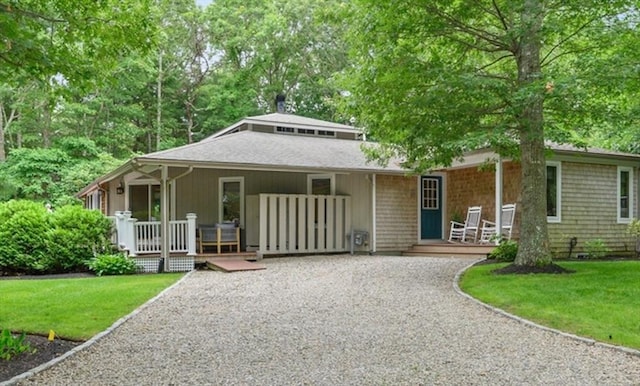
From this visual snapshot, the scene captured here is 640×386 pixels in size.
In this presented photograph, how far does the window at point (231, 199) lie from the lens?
48.1 feet

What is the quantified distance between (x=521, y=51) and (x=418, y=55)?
1.79 metres

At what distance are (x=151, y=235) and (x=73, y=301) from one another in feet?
14.5

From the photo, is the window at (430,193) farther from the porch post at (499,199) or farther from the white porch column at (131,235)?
the white porch column at (131,235)

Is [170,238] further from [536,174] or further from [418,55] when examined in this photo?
[536,174]

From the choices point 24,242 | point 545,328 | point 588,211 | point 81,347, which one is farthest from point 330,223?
point 81,347

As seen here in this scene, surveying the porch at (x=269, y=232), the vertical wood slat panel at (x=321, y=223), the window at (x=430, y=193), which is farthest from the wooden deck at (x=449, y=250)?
the vertical wood slat panel at (x=321, y=223)

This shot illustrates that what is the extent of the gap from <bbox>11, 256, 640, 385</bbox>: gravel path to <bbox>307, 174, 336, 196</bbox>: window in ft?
20.3

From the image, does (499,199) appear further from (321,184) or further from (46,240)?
Answer: (46,240)

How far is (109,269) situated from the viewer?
1123 cm

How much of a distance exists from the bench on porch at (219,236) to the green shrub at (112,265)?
5.74 ft

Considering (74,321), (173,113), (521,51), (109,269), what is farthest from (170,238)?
(173,113)

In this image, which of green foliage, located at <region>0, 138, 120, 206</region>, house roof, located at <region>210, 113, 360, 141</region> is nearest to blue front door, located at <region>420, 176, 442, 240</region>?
house roof, located at <region>210, 113, 360, 141</region>

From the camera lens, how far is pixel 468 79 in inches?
337

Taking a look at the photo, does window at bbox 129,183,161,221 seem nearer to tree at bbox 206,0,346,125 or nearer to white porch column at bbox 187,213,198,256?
white porch column at bbox 187,213,198,256
